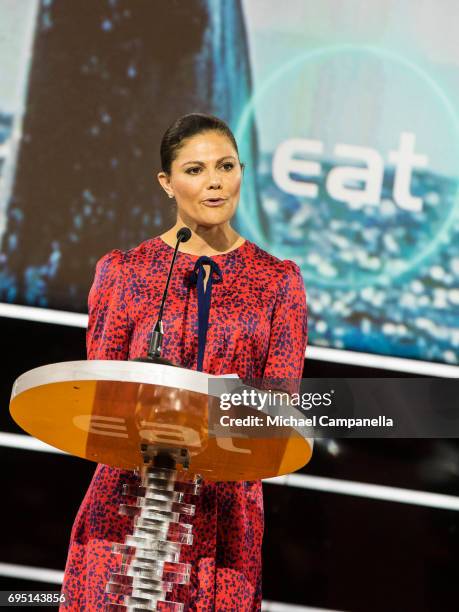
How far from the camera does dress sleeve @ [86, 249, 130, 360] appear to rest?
190 centimetres

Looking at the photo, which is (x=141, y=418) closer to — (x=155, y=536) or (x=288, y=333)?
(x=155, y=536)

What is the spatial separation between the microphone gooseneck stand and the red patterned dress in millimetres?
255

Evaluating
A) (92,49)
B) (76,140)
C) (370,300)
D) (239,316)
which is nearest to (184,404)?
(239,316)

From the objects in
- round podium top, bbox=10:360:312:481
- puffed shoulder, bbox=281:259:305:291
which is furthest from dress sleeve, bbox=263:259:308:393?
round podium top, bbox=10:360:312:481

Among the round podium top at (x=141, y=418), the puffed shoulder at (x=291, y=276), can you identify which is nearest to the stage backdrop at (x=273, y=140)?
the puffed shoulder at (x=291, y=276)

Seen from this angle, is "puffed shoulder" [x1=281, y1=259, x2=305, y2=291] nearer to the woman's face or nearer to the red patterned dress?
the red patterned dress

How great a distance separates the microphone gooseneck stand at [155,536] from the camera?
4.68 ft

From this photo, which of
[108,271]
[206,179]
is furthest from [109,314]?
[206,179]

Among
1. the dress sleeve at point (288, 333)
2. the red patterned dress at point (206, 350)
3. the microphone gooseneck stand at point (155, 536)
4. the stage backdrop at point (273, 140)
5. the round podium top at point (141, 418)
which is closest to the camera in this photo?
the round podium top at point (141, 418)

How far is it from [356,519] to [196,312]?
127 centimetres

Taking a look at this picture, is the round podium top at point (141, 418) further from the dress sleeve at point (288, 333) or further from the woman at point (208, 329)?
the dress sleeve at point (288, 333)

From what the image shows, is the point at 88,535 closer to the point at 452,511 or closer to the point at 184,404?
the point at 184,404

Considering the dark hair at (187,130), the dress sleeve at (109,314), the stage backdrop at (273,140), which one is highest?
the stage backdrop at (273,140)

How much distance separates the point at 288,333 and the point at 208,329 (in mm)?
165
